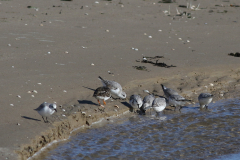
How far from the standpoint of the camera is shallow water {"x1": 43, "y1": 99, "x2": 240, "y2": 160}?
6.96 meters

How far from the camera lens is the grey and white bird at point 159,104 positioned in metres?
9.06

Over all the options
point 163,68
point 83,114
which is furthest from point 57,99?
point 163,68

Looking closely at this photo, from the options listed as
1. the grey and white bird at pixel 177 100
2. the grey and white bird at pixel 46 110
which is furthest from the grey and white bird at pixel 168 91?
the grey and white bird at pixel 46 110

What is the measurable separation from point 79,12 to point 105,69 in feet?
19.5

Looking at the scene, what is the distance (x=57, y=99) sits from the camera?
8.60 meters

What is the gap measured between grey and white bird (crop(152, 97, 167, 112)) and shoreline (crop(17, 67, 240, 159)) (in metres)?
0.70

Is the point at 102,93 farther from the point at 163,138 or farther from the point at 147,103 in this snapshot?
the point at 163,138

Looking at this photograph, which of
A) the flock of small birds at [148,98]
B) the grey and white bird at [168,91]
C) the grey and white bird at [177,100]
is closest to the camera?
the flock of small birds at [148,98]

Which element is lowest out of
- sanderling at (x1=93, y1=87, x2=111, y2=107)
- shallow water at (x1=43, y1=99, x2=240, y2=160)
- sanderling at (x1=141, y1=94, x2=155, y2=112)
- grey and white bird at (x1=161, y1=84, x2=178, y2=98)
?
shallow water at (x1=43, y1=99, x2=240, y2=160)

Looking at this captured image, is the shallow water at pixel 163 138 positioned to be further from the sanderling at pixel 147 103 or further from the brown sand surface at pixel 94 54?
the brown sand surface at pixel 94 54

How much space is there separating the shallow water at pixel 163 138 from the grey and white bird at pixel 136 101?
306 millimetres

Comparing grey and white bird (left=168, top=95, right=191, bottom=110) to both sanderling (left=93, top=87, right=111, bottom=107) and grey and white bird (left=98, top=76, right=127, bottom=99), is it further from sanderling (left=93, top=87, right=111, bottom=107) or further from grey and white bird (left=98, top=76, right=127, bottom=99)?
sanderling (left=93, top=87, right=111, bottom=107)

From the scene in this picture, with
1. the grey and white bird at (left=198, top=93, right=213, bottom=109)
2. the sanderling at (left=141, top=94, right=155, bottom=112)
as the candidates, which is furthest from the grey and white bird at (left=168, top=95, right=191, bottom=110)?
the sanderling at (left=141, top=94, right=155, bottom=112)

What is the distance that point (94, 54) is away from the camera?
461 inches
